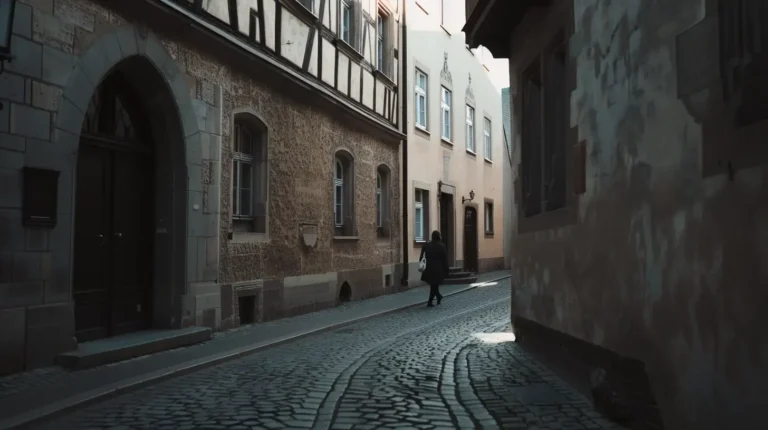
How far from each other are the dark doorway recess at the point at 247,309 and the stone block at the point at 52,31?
4.75 metres

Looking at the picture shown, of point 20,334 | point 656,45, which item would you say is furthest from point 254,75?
point 656,45

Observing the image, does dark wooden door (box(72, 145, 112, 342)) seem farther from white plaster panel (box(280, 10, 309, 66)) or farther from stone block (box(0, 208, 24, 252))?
white plaster panel (box(280, 10, 309, 66))

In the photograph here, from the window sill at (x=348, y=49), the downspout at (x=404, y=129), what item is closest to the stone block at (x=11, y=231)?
the window sill at (x=348, y=49)

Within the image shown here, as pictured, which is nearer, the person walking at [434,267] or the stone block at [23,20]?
the stone block at [23,20]

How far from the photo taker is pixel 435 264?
1524cm

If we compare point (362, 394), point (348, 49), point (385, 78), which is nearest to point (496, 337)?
point (362, 394)

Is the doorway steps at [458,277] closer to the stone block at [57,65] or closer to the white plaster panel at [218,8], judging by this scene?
the white plaster panel at [218,8]

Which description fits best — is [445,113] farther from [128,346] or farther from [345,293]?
[128,346]

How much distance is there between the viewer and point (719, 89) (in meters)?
3.67

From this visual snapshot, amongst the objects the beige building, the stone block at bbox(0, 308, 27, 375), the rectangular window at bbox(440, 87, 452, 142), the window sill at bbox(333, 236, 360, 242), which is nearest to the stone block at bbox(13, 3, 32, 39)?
the stone block at bbox(0, 308, 27, 375)

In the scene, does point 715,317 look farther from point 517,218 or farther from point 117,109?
point 117,109

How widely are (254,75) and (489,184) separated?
17.7 metres

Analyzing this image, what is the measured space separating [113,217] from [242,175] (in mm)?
2919

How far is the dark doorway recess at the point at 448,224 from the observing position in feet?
74.3
